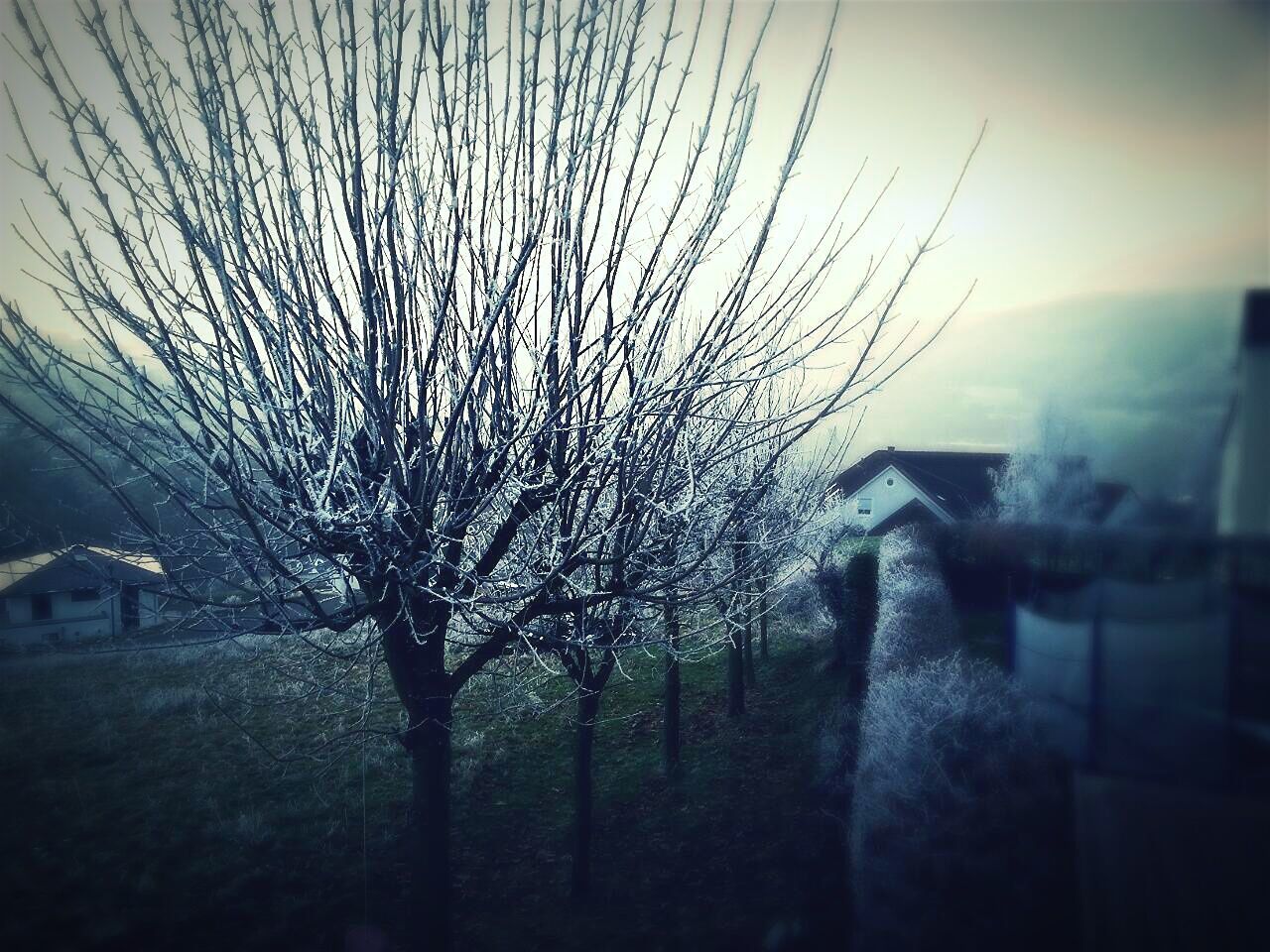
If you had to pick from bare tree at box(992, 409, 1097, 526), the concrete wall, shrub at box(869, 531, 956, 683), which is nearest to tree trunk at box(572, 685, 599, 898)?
shrub at box(869, 531, 956, 683)

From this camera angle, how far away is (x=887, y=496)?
6.22m

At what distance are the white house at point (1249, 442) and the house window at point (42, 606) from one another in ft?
21.7

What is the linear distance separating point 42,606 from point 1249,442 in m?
7.03

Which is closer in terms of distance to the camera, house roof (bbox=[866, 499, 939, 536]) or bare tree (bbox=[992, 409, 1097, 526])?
bare tree (bbox=[992, 409, 1097, 526])

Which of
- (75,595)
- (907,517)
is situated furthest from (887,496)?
(75,595)

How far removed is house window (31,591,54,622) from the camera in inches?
167

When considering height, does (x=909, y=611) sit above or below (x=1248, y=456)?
below

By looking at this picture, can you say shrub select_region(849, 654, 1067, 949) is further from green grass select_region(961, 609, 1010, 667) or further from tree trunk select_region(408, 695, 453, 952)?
tree trunk select_region(408, 695, 453, 952)

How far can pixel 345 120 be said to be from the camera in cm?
239

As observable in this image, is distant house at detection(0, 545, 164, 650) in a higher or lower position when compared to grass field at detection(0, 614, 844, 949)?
higher

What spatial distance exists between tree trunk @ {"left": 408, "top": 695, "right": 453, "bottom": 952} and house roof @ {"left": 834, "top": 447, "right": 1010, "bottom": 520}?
3.52 metres

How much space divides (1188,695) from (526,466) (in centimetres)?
266

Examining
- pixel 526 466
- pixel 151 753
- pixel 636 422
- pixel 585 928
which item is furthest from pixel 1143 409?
pixel 151 753

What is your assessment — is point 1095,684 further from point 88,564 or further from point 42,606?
point 42,606
